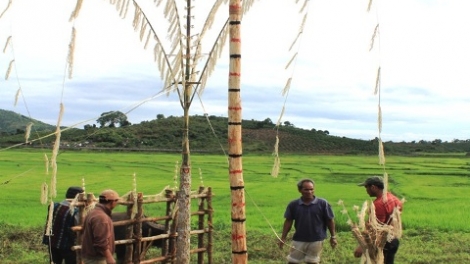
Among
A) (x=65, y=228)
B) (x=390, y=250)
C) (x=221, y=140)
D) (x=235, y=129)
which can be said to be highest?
(x=221, y=140)

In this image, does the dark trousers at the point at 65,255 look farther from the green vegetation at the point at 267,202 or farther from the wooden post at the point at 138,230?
the green vegetation at the point at 267,202

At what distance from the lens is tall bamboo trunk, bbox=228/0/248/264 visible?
11.6 feet

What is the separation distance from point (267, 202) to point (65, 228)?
1017 centimetres

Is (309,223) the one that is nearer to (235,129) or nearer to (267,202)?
(235,129)

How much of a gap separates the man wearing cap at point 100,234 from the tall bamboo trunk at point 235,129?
1461 mm

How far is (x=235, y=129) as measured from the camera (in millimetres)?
3547

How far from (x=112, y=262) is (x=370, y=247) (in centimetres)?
210

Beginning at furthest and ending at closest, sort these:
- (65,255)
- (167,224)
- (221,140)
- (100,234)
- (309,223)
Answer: (221,140)
(167,224)
(65,255)
(309,223)
(100,234)

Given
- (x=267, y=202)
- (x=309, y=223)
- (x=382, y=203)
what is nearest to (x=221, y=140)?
(x=267, y=202)

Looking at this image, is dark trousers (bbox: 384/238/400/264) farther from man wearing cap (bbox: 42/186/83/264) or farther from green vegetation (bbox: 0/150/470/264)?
man wearing cap (bbox: 42/186/83/264)

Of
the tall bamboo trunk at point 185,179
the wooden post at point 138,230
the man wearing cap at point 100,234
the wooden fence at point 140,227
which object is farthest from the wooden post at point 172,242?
the man wearing cap at point 100,234

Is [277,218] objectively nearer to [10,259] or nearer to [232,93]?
[10,259]

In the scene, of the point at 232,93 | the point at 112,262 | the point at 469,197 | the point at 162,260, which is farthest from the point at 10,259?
the point at 469,197

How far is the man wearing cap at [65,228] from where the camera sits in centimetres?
593
